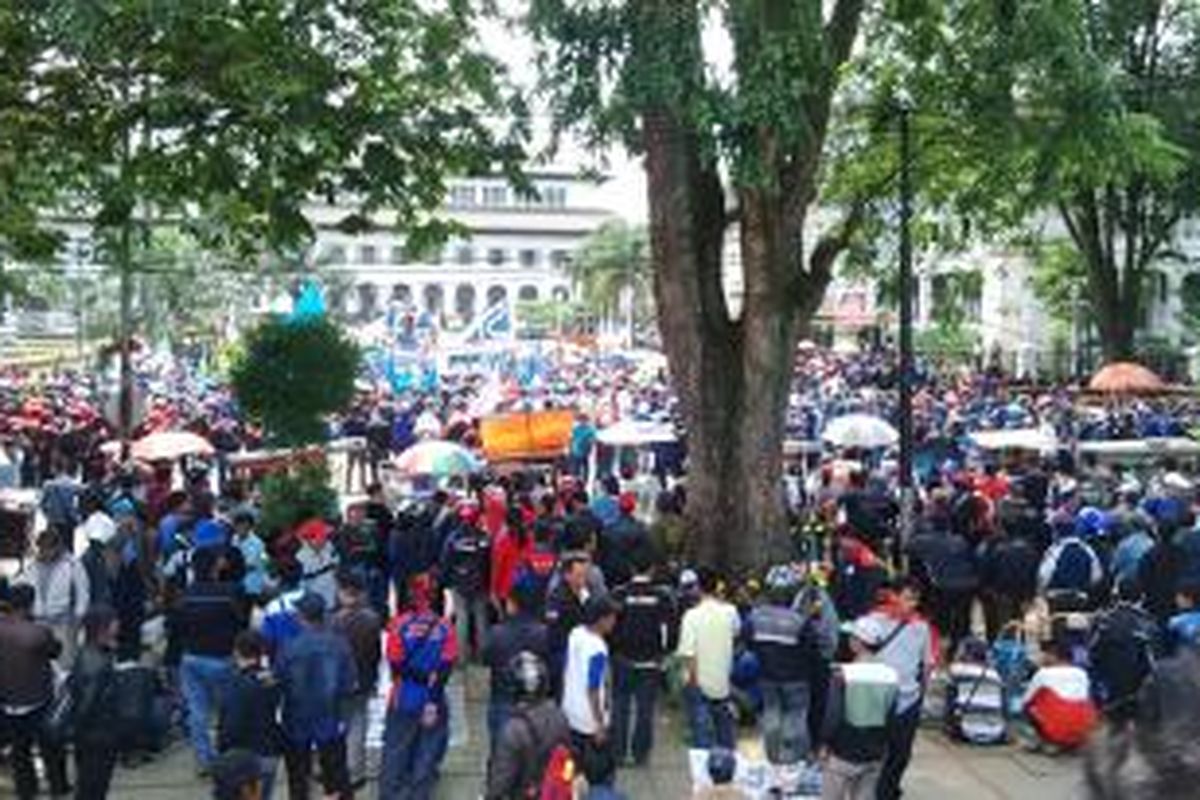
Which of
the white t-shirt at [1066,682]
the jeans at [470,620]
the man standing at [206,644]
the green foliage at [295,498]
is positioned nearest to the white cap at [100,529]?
the man standing at [206,644]

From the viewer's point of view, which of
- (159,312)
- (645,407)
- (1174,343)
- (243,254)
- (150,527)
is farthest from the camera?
(159,312)

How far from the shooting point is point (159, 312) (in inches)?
2805

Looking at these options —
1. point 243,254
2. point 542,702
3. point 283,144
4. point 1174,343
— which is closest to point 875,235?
point 243,254

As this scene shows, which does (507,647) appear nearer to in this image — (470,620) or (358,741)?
(358,741)

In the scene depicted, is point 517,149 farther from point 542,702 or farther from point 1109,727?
point 1109,727

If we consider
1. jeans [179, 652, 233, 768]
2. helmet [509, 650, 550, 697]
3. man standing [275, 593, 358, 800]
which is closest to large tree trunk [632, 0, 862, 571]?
jeans [179, 652, 233, 768]

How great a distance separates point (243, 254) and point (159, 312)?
59855mm

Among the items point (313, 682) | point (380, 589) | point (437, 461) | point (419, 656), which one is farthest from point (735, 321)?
point (313, 682)

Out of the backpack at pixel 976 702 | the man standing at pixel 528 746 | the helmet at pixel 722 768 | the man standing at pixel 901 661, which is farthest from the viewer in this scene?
the backpack at pixel 976 702

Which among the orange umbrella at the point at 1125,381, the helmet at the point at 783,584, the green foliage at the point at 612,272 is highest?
the green foliage at the point at 612,272

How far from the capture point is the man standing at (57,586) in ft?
41.2

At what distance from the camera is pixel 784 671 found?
436 inches

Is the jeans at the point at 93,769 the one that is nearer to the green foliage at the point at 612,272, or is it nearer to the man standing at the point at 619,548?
the man standing at the point at 619,548

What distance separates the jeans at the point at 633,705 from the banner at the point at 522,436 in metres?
12.7
